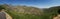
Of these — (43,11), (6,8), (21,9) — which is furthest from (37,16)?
(6,8)

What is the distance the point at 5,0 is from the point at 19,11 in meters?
0.26

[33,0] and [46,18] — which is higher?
[33,0]

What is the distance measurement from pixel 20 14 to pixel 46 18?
1.22 feet

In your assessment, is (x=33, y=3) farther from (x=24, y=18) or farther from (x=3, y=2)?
(x=3, y=2)

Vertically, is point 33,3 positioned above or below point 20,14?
above

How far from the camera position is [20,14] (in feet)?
7.34

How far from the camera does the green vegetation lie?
219 centimetres

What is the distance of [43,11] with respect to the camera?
87.2 inches

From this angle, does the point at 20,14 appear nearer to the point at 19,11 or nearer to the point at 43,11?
the point at 19,11

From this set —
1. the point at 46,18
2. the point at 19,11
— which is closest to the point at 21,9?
the point at 19,11

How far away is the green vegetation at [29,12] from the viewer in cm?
219

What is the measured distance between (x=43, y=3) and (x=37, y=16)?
0.20 meters

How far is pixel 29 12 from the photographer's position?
7.29 feet

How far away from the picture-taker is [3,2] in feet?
7.36
